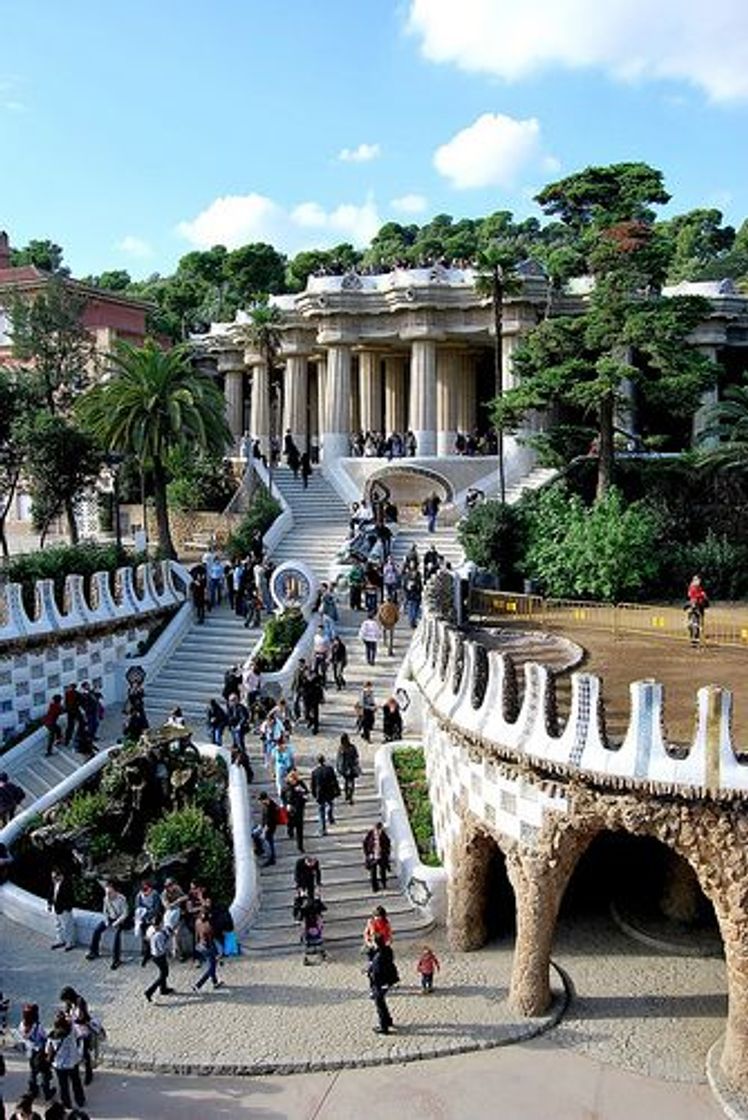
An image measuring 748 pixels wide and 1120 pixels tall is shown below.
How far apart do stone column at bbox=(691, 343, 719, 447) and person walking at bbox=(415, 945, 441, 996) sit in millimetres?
23242

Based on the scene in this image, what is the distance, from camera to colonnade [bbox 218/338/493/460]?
41.1 metres

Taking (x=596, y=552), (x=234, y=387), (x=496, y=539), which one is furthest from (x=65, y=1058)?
(x=234, y=387)

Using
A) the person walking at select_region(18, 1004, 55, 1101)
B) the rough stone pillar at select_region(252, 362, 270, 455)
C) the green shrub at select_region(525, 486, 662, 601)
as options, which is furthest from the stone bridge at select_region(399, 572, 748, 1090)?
the rough stone pillar at select_region(252, 362, 270, 455)

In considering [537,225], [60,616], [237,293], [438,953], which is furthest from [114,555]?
[537,225]

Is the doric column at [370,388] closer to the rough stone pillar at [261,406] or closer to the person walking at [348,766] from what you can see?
the rough stone pillar at [261,406]

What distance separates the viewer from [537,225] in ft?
361

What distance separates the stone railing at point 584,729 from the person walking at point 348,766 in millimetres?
2691

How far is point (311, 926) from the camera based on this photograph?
52.9ft

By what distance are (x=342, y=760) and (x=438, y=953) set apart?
172 inches

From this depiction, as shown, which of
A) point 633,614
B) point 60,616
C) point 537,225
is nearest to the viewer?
point 633,614

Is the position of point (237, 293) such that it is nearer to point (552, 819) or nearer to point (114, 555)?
point (114, 555)

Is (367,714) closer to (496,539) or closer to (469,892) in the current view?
(469,892)

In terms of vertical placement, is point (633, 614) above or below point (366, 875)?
above

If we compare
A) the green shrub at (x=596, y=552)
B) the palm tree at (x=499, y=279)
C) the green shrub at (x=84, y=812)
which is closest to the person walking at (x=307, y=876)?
the green shrub at (x=84, y=812)
